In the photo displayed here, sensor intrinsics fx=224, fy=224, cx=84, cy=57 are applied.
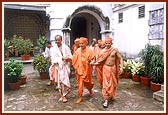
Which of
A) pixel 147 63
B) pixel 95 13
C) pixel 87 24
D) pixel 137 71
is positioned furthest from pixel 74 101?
pixel 87 24

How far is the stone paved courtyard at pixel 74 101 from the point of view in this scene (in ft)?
16.8

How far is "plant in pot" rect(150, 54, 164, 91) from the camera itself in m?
6.51

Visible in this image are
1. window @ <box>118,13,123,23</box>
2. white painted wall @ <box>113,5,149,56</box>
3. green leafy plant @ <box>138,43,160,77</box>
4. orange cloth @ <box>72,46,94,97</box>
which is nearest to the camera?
orange cloth @ <box>72,46,94,97</box>

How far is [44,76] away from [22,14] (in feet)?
16.2

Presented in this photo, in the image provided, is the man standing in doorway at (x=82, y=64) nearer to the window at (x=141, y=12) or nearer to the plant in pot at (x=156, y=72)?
the plant in pot at (x=156, y=72)

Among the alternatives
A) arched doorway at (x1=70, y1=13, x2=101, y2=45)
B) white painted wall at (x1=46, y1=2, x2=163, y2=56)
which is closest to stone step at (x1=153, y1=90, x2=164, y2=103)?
white painted wall at (x1=46, y1=2, x2=163, y2=56)

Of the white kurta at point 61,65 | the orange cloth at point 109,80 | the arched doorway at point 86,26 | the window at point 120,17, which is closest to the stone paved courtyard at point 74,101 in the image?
the orange cloth at point 109,80

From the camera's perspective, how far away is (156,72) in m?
6.59

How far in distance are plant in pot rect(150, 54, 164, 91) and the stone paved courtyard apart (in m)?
0.26

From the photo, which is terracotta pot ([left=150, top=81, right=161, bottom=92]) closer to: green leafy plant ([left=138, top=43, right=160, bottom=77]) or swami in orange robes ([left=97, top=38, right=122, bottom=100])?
green leafy plant ([left=138, top=43, right=160, bottom=77])

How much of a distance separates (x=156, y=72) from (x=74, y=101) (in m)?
2.65

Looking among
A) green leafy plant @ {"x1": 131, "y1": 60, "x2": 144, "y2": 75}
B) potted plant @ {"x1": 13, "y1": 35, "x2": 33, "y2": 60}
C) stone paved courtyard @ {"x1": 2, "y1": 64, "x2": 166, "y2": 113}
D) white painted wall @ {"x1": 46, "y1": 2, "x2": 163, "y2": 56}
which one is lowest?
stone paved courtyard @ {"x1": 2, "y1": 64, "x2": 166, "y2": 113}

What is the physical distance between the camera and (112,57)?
5.14 m

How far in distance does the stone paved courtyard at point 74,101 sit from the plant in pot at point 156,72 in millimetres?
256
